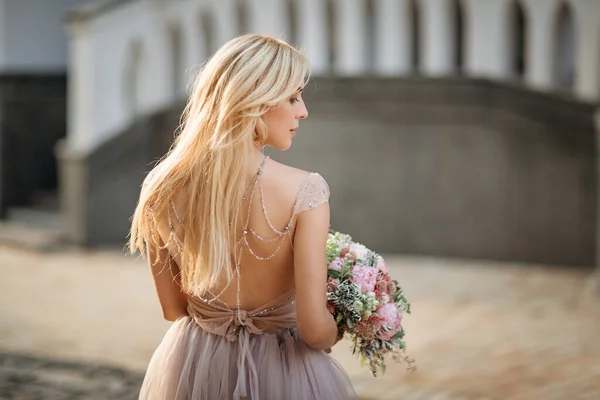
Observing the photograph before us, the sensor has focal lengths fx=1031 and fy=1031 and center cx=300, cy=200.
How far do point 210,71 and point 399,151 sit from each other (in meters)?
6.61

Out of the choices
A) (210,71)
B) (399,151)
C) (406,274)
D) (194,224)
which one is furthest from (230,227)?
(399,151)

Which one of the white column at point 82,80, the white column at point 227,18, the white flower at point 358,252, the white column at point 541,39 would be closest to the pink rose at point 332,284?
the white flower at point 358,252

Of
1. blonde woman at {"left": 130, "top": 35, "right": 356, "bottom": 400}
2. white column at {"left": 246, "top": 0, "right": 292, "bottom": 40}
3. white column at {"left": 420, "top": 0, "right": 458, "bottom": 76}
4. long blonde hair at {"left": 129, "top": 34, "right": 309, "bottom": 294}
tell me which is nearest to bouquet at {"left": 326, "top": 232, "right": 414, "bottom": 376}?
blonde woman at {"left": 130, "top": 35, "right": 356, "bottom": 400}

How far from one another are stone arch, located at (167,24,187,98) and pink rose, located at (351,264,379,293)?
7542 millimetres

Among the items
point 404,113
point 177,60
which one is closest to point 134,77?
point 177,60

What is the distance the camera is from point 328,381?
2.78 m

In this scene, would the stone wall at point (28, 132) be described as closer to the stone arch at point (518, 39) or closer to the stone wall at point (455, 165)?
the stone wall at point (455, 165)

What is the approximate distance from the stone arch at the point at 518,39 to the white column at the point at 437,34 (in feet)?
1.71

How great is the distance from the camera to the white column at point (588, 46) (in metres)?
7.99

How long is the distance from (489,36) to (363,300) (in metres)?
6.25

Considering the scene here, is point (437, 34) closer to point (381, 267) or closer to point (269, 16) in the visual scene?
point (269, 16)

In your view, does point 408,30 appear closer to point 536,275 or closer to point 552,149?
point 552,149

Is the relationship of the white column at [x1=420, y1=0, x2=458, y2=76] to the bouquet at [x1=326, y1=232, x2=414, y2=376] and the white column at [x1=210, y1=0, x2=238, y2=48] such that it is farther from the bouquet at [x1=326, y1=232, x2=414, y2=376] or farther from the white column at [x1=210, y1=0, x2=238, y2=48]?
the bouquet at [x1=326, y1=232, x2=414, y2=376]

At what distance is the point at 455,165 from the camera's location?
8.78m
